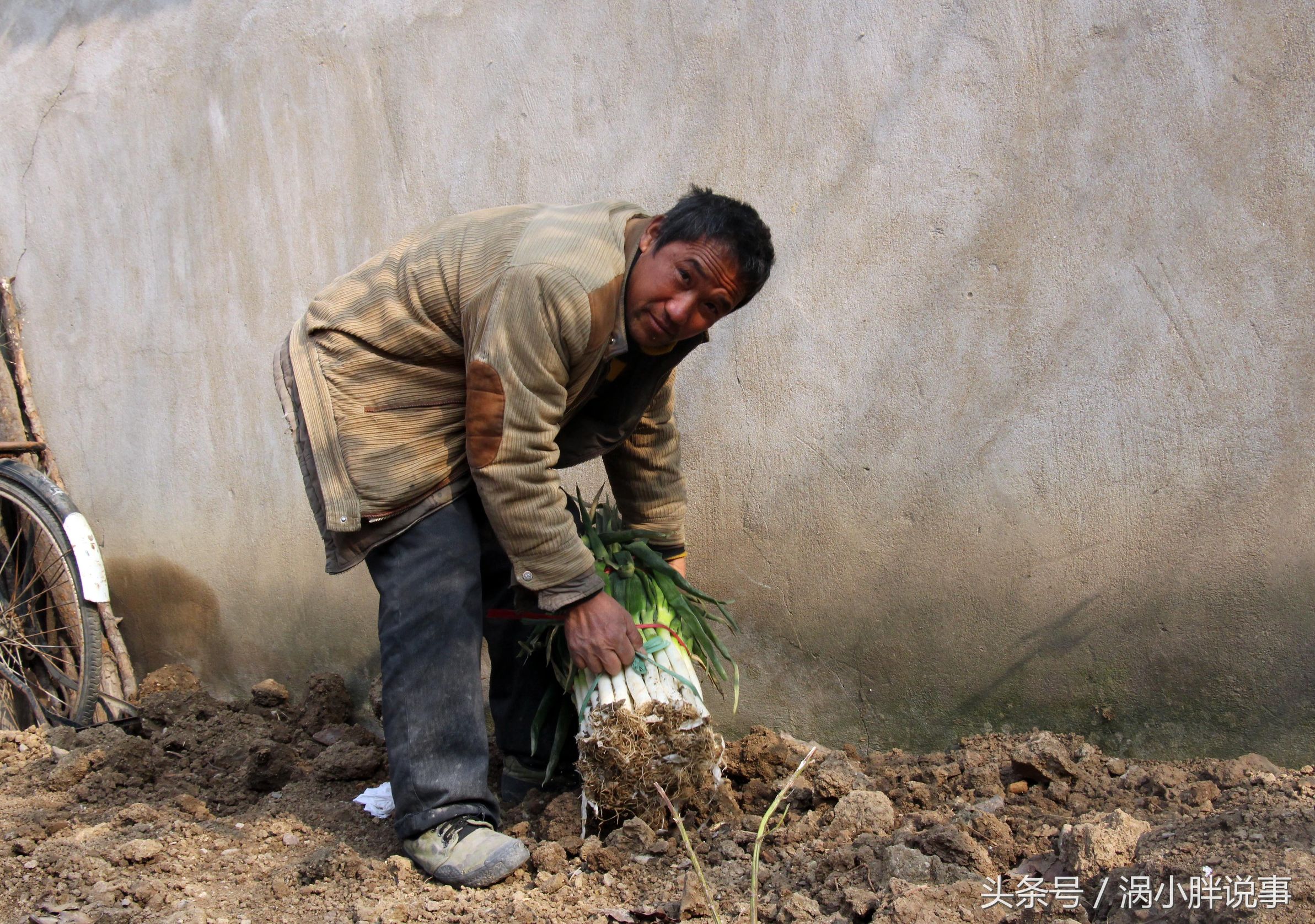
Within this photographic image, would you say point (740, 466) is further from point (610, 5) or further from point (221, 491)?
point (221, 491)

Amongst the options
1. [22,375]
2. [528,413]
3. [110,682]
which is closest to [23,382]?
[22,375]

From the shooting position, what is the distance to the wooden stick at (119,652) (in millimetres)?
3777

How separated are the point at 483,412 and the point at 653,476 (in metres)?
0.75

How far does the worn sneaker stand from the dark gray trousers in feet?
0.09

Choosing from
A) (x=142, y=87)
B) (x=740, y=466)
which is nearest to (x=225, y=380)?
(x=142, y=87)

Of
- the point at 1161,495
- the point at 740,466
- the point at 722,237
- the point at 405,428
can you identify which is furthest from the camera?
the point at 740,466

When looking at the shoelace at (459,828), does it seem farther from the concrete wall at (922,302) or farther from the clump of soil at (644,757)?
the concrete wall at (922,302)

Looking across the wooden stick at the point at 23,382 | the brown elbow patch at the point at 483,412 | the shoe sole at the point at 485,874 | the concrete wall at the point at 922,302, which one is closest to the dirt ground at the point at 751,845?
the shoe sole at the point at 485,874

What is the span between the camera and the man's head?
210 centimetres

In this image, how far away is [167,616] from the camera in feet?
13.1

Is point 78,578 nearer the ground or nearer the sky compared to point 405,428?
nearer the ground

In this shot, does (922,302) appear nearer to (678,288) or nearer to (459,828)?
(678,288)

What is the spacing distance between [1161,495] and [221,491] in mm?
3145

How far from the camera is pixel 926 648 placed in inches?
109
